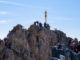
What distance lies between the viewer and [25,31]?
3003cm

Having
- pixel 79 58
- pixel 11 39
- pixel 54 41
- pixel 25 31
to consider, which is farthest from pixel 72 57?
pixel 54 41

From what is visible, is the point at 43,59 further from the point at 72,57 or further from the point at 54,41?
the point at 72,57

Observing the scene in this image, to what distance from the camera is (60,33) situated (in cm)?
4097

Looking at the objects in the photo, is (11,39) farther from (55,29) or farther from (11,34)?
(55,29)

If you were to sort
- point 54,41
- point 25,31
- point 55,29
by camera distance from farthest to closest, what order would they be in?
point 55,29, point 54,41, point 25,31

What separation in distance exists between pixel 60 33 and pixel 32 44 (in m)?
11.2

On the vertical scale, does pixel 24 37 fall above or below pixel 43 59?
above

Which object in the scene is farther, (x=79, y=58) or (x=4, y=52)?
(x=4, y=52)

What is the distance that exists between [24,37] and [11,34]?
6.66ft

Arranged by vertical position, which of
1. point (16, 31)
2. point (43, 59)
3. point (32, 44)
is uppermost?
point (16, 31)

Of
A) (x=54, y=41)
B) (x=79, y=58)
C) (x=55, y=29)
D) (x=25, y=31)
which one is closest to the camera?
(x=79, y=58)

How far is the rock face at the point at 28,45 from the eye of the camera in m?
25.8

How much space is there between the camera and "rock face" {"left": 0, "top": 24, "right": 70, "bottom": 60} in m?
25.8

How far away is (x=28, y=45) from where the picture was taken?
2938cm
